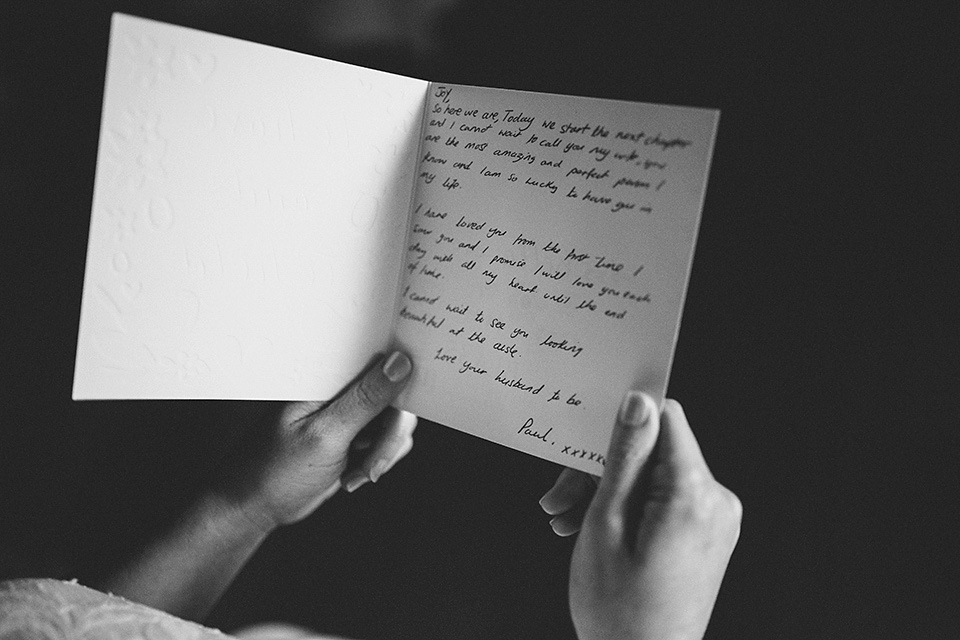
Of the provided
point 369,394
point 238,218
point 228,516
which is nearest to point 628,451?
point 369,394

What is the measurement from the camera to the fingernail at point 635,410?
24.5 inches

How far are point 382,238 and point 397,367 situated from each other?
0.13 meters

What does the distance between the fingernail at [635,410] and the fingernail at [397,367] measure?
0.83ft

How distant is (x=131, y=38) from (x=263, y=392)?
13.2 inches

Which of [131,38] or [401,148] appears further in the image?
[401,148]

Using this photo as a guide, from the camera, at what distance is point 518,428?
74 cm

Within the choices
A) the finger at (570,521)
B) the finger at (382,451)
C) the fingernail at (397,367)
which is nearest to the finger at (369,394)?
the fingernail at (397,367)

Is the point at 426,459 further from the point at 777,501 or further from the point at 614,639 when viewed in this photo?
the point at 614,639

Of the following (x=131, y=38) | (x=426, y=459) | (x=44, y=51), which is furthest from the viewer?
(x=426, y=459)

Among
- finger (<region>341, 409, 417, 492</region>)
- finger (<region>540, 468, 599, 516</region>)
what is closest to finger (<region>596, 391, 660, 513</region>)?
finger (<region>540, 468, 599, 516</region>)

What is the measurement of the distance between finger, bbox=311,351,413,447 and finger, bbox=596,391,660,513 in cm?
26

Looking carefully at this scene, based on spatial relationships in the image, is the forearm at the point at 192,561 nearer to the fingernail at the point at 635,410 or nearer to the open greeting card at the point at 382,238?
the open greeting card at the point at 382,238

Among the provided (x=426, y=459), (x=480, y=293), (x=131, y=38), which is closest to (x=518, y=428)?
(x=480, y=293)

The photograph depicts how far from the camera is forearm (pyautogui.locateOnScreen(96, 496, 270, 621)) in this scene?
33.8 inches
